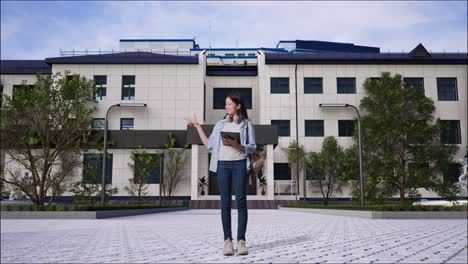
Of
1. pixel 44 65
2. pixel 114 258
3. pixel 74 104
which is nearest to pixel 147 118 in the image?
pixel 44 65

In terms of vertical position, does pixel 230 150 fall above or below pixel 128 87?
below

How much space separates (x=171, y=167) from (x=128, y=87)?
9.98m

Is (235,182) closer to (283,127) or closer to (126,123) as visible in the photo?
(283,127)

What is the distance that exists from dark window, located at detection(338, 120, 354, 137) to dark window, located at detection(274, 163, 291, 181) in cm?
626

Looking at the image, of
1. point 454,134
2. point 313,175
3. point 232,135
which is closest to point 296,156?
point 313,175

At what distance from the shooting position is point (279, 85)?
4138cm

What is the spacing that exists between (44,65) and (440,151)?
4047cm

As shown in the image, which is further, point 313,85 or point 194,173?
point 313,85

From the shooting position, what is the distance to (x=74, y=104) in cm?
1981

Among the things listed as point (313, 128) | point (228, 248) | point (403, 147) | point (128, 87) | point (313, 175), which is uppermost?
point (128, 87)

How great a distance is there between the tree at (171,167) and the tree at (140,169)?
1.08 metres

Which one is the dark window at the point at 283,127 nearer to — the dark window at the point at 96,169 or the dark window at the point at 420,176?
the dark window at the point at 420,176

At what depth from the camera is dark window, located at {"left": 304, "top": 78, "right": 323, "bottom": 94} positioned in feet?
135

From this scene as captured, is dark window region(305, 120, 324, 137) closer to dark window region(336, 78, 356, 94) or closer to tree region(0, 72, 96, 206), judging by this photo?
dark window region(336, 78, 356, 94)
